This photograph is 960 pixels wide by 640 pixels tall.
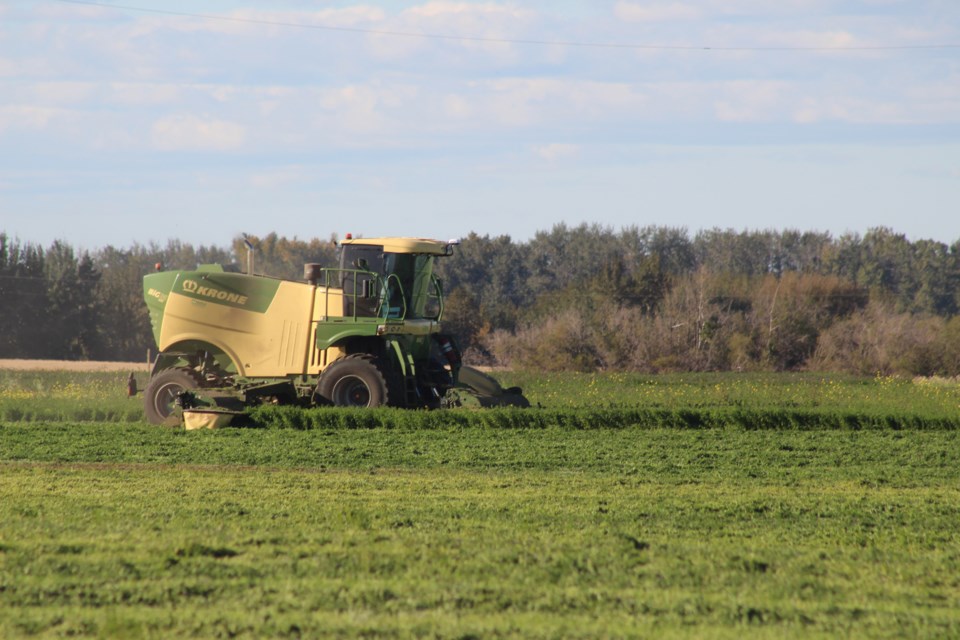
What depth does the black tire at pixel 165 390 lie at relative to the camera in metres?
19.6

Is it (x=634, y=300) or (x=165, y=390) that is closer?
(x=165, y=390)

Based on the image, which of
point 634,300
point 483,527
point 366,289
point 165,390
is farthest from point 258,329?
point 634,300

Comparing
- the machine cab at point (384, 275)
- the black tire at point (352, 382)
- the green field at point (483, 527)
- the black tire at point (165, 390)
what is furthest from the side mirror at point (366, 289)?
the black tire at point (165, 390)

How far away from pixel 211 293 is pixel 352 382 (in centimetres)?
315

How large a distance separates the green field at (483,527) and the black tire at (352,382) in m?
0.89

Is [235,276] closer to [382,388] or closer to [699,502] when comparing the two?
[382,388]

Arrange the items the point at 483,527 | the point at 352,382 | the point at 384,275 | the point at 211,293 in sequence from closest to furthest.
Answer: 1. the point at 483,527
2. the point at 352,382
3. the point at 384,275
4. the point at 211,293

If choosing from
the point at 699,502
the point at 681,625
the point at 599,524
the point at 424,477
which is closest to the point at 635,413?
the point at 424,477

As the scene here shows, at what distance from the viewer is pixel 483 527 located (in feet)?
29.0

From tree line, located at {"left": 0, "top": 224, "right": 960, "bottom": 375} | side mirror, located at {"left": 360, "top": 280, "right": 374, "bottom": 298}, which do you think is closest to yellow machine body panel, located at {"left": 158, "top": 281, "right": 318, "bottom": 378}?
side mirror, located at {"left": 360, "top": 280, "right": 374, "bottom": 298}

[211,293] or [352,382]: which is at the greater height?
[211,293]

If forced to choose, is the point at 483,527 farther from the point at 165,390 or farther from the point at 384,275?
the point at 165,390

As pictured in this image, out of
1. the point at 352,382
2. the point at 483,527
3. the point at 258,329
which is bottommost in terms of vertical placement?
the point at 483,527

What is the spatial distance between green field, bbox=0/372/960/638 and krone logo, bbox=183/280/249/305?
8.44 ft
